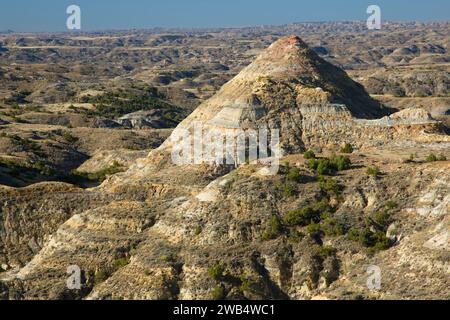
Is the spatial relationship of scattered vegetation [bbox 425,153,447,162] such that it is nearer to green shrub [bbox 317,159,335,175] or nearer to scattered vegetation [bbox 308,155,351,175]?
scattered vegetation [bbox 308,155,351,175]

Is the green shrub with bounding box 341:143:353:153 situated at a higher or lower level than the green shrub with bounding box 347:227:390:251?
higher

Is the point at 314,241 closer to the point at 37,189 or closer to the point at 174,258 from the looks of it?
the point at 174,258

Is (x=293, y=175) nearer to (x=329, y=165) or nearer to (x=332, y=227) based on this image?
(x=329, y=165)

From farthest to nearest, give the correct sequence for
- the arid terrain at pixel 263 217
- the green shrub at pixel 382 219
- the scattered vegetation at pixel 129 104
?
the scattered vegetation at pixel 129 104, the green shrub at pixel 382 219, the arid terrain at pixel 263 217

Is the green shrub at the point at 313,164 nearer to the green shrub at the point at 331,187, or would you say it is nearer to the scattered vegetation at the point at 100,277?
the green shrub at the point at 331,187

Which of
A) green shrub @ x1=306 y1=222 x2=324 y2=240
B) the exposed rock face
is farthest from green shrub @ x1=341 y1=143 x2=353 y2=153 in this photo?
the exposed rock face

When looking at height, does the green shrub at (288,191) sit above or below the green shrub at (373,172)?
below

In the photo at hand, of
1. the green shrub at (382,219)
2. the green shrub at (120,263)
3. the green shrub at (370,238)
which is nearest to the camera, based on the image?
the green shrub at (370,238)

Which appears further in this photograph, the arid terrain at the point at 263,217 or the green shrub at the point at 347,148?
the green shrub at the point at 347,148

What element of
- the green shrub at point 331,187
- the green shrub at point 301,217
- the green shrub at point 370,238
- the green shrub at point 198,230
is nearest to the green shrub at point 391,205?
Result: the green shrub at point 370,238

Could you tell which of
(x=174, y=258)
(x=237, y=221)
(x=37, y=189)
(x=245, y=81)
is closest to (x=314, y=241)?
(x=237, y=221)
